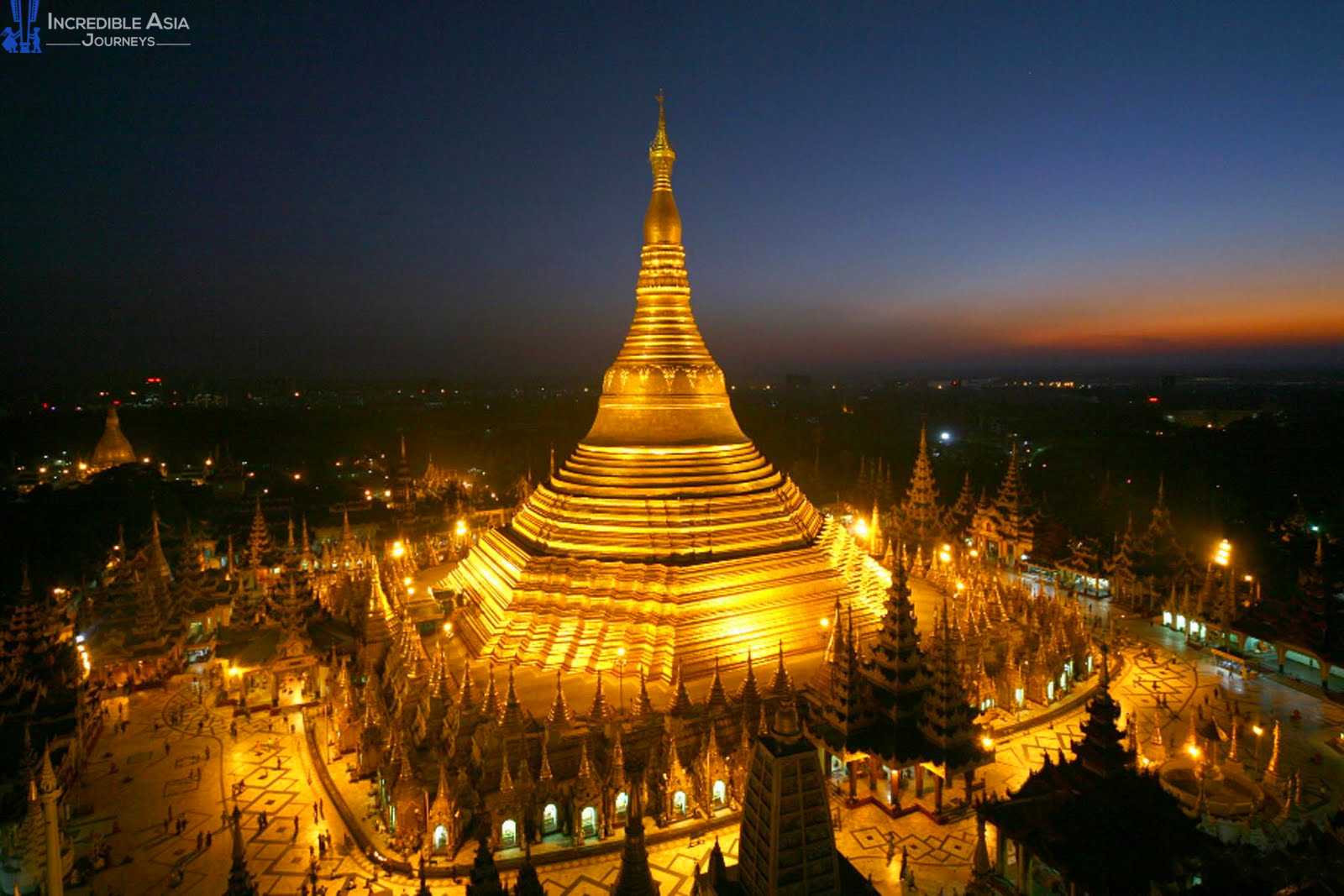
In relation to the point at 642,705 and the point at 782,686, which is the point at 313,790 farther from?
the point at 782,686

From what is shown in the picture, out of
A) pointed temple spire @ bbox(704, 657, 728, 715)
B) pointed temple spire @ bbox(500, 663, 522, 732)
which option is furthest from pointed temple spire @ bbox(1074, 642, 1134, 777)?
pointed temple spire @ bbox(500, 663, 522, 732)

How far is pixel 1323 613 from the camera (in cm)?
2144

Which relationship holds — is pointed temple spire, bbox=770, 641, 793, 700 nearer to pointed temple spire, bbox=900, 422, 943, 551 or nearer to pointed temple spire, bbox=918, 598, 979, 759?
pointed temple spire, bbox=918, 598, 979, 759

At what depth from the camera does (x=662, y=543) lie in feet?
70.8

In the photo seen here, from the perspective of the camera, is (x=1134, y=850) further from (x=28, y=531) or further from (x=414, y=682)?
(x=28, y=531)

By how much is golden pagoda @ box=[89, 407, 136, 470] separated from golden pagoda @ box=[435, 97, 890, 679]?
152 feet

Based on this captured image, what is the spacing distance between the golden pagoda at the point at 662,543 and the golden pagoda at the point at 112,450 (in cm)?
4621

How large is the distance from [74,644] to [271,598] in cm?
554

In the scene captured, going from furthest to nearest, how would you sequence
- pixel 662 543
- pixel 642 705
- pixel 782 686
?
pixel 662 543
pixel 782 686
pixel 642 705

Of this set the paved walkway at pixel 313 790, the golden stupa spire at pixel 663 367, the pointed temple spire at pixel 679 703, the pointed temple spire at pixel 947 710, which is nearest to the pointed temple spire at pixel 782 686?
the pointed temple spire at pixel 679 703

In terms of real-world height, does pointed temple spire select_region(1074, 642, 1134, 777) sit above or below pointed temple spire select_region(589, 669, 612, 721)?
above

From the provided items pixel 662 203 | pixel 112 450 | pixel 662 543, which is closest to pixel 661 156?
pixel 662 203

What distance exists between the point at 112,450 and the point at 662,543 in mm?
56513

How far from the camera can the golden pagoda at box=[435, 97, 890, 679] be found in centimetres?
2008
